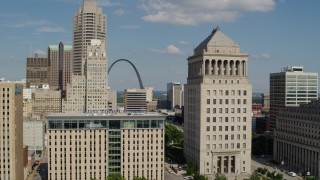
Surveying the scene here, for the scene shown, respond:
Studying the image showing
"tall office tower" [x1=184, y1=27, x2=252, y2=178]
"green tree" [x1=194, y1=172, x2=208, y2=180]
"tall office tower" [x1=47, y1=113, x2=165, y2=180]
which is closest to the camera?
"green tree" [x1=194, y1=172, x2=208, y2=180]

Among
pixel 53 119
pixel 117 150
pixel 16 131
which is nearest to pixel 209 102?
pixel 117 150

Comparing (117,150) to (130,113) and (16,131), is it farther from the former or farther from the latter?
(16,131)

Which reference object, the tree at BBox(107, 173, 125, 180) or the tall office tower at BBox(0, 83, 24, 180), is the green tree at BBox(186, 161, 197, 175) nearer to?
the tree at BBox(107, 173, 125, 180)

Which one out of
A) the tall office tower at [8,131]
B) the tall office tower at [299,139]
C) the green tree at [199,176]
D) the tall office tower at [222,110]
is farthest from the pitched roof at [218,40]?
the tall office tower at [8,131]

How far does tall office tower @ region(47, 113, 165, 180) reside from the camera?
142 m

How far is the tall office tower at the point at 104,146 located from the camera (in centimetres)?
14212

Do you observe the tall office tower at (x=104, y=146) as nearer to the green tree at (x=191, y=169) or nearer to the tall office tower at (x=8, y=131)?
the green tree at (x=191, y=169)

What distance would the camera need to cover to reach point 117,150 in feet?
475

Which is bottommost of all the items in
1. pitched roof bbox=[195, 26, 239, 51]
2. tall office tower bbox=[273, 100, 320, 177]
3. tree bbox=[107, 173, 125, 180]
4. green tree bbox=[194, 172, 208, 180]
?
green tree bbox=[194, 172, 208, 180]

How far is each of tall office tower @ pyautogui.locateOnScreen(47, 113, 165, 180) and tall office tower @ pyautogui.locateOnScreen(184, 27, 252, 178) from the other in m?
17.6

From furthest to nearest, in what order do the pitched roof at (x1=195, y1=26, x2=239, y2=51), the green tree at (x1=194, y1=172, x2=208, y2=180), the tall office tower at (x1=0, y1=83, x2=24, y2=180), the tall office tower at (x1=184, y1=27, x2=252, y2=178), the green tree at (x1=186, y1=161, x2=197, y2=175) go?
the pitched roof at (x1=195, y1=26, x2=239, y2=51) < the tall office tower at (x1=184, y1=27, x2=252, y2=178) < the green tree at (x1=186, y1=161, x2=197, y2=175) < the green tree at (x1=194, y1=172, x2=208, y2=180) < the tall office tower at (x1=0, y1=83, x2=24, y2=180)

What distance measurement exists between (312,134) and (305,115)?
380 inches

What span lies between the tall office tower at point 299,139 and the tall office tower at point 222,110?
81.8 ft

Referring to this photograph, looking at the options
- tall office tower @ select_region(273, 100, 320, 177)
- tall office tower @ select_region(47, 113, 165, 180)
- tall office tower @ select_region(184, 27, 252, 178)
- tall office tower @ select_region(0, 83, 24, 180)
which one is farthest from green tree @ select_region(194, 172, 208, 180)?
tall office tower @ select_region(0, 83, 24, 180)
